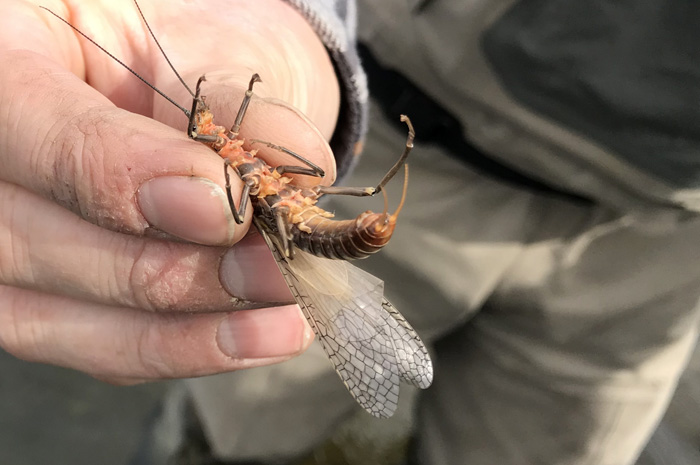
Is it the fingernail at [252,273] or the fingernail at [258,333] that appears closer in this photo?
the fingernail at [252,273]

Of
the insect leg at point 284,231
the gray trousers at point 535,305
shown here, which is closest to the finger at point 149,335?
the insect leg at point 284,231

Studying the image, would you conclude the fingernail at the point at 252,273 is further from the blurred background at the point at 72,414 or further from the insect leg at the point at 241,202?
the blurred background at the point at 72,414

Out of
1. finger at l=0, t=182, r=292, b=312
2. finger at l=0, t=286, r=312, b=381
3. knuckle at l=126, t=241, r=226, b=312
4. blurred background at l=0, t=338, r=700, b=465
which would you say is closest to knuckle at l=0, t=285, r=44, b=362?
finger at l=0, t=286, r=312, b=381

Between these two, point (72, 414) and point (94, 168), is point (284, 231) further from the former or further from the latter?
point (72, 414)

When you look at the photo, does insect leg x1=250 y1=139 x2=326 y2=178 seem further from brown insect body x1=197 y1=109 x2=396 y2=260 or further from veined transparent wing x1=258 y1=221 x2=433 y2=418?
veined transparent wing x1=258 y1=221 x2=433 y2=418

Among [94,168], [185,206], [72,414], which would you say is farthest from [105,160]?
[72,414]

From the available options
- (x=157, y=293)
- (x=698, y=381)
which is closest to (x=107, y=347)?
(x=157, y=293)
